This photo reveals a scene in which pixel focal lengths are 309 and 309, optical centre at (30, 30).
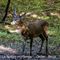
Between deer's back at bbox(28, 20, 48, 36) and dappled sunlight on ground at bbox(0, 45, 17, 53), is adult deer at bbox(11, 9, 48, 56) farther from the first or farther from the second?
dappled sunlight on ground at bbox(0, 45, 17, 53)

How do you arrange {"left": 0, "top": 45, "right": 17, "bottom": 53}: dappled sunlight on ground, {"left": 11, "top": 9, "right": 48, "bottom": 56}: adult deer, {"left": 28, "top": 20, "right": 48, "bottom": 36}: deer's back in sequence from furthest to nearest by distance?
1. {"left": 0, "top": 45, "right": 17, "bottom": 53}: dappled sunlight on ground
2. {"left": 28, "top": 20, "right": 48, "bottom": 36}: deer's back
3. {"left": 11, "top": 9, "right": 48, "bottom": 56}: adult deer

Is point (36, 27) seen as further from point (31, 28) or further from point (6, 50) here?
point (6, 50)

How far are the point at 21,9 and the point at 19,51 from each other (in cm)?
899

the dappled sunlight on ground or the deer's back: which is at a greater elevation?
the deer's back

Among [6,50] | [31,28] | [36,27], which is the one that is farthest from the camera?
[6,50]

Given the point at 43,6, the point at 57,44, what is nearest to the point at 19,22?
the point at 57,44

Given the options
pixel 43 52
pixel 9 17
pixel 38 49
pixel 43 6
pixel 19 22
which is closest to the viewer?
pixel 19 22

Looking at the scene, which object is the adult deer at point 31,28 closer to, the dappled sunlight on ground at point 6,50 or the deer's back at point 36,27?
the deer's back at point 36,27

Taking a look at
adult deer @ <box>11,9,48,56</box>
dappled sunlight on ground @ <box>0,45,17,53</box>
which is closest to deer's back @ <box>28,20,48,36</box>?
adult deer @ <box>11,9,48,56</box>

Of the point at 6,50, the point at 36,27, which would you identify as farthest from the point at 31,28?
the point at 6,50

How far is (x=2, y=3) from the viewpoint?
59.4 feet

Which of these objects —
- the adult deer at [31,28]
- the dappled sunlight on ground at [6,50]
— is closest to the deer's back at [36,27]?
the adult deer at [31,28]

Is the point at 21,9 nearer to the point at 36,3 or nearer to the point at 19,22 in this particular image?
the point at 36,3

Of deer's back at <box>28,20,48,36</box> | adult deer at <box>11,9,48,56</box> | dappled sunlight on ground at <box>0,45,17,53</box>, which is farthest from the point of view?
dappled sunlight on ground at <box>0,45,17,53</box>
